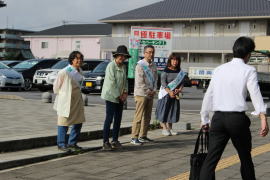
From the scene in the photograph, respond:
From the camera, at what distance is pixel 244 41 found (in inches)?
195

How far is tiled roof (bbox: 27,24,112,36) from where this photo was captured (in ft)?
225

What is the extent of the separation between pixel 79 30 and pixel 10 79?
48.5m

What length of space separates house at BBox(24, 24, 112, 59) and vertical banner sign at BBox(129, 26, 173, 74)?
166ft

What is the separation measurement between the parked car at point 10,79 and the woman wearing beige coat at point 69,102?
15.6 metres

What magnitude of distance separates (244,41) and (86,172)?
9.34 ft

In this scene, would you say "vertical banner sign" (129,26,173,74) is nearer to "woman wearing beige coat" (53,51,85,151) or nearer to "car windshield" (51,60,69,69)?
"woman wearing beige coat" (53,51,85,151)

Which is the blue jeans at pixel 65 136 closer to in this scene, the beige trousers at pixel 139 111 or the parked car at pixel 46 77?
the beige trousers at pixel 139 111

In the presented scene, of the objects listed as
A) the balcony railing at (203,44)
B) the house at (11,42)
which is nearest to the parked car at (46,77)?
the balcony railing at (203,44)

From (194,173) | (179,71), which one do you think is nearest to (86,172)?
(194,173)

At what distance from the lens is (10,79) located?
76.2ft

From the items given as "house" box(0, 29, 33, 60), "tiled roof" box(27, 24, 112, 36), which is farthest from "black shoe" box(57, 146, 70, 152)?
"house" box(0, 29, 33, 60)

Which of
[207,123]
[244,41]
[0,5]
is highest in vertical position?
[0,5]

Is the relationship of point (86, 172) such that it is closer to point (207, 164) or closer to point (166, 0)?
point (207, 164)

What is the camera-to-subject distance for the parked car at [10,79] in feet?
75.8
